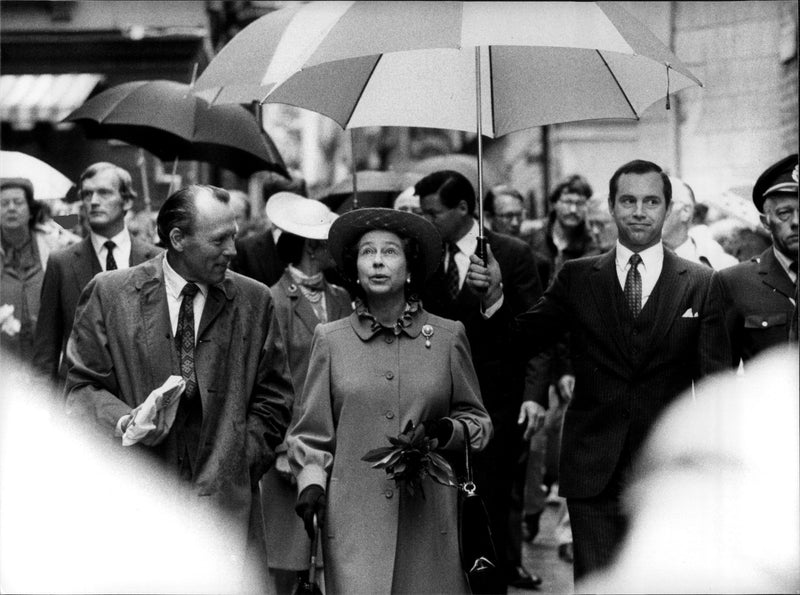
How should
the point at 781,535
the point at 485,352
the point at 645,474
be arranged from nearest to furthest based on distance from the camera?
the point at 781,535 < the point at 645,474 < the point at 485,352

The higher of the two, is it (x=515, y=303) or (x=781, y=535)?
(x=515, y=303)

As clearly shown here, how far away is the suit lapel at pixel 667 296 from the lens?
750 centimetres

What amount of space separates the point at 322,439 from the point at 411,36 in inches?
69.9

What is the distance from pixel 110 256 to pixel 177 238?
85.7 inches

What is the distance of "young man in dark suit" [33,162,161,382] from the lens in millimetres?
8484

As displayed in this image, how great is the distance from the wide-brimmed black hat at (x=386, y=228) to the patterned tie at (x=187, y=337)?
715 millimetres

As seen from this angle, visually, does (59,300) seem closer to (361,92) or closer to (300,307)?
(300,307)

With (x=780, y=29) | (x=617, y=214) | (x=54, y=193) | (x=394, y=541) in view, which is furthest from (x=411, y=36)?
(x=780, y=29)

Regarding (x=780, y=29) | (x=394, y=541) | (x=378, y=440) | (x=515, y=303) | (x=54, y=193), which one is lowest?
(x=394, y=541)

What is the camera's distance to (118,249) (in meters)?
9.15

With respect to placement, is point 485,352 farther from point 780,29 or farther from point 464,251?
point 780,29

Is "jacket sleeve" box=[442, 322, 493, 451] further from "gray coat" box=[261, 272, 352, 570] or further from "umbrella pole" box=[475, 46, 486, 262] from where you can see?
"gray coat" box=[261, 272, 352, 570]

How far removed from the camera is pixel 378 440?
6883mm

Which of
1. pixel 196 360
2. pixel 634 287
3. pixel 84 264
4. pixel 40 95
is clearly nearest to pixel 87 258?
pixel 84 264
